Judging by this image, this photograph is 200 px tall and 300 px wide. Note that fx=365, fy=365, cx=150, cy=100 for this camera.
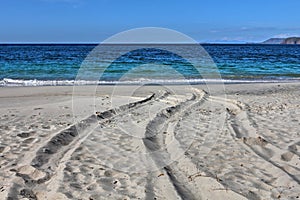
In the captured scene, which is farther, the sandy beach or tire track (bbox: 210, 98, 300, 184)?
tire track (bbox: 210, 98, 300, 184)

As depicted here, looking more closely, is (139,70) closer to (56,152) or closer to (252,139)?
(252,139)

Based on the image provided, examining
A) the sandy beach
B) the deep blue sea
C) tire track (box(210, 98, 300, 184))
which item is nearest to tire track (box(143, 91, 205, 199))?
the sandy beach

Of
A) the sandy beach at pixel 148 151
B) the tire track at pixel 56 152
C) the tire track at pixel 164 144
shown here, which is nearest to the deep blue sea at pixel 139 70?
the tire track at pixel 164 144

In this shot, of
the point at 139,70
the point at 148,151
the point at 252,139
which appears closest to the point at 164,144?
the point at 148,151

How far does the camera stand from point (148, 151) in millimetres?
5918

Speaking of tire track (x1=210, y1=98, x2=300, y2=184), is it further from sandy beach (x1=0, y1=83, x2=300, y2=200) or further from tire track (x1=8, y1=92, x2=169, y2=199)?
tire track (x1=8, y1=92, x2=169, y2=199)

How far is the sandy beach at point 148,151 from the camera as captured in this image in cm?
441

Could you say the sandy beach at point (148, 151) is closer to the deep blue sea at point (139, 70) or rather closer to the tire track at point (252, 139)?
the tire track at point (252, 139)

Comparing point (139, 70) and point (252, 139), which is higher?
point (252, 139)

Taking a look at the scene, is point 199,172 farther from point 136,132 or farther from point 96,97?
point 96,97

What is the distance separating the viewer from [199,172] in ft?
16.3

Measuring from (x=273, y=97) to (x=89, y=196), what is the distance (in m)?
9.84

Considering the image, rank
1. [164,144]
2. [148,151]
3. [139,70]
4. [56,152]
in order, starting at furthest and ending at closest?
[139,70], [164,144], [148,151], [56,152]

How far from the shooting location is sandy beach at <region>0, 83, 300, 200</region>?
14.5ft
